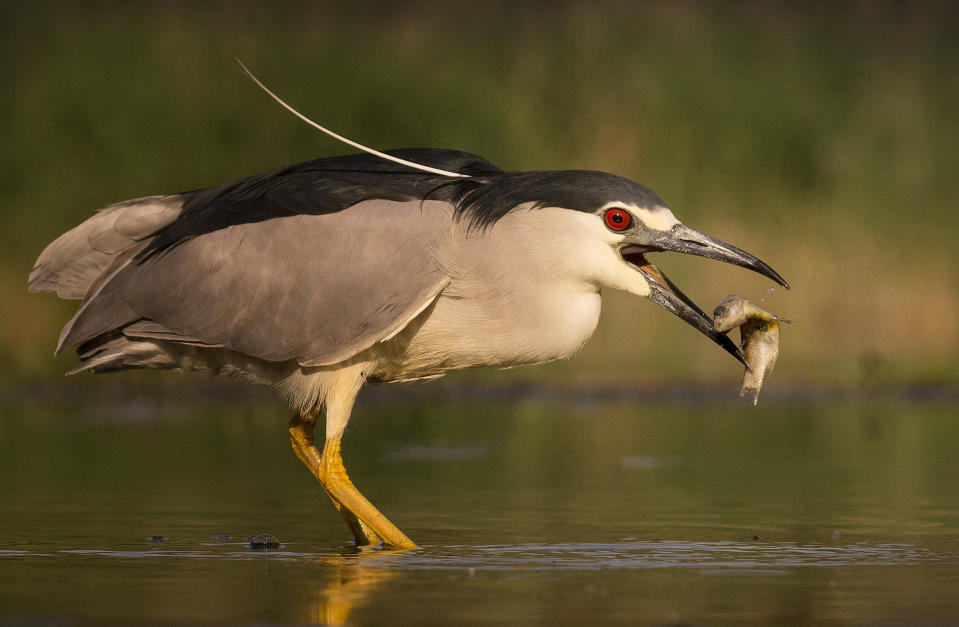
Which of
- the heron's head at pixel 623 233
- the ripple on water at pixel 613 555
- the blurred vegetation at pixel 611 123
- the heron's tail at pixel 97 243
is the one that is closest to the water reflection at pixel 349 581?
the ripple on water at pixel 613 555

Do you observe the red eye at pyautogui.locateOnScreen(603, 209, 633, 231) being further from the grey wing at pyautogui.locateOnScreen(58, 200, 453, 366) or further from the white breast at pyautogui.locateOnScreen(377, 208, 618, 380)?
the grey wing at pyautogui.locateOnScreen(58, 200, 453, 366)

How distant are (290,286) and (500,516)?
145 cm

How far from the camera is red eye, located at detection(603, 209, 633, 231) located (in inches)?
264

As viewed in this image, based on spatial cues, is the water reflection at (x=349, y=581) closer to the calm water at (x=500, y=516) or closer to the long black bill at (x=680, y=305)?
the calm water at (x=500, y=516)

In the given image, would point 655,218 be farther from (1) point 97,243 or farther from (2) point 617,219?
(1) point 97,243

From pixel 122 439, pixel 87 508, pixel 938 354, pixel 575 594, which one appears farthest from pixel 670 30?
pixel 575 594

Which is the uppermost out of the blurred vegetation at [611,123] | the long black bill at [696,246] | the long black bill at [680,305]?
the blurred vegetation at [611,123]

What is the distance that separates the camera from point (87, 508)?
316 inches

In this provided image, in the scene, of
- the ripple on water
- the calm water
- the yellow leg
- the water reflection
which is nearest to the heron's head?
the ripple on water

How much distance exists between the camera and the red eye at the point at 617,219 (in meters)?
6.70

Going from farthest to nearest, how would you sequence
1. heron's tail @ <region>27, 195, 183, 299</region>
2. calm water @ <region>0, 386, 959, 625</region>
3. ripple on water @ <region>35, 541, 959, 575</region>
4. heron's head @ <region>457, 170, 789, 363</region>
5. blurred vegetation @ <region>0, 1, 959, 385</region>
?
1. blurred vegetation @ <region>0, 1, 959, 385</region>
2. heron's tail @ <region>27, 195, 183, 299</region>
3. heron's head @ <region>457, 170, 789, 363</region>
4. ripple on water @ <region>35, 541, 959, 575</region>
5. calm water @ <region>0, 386, 959, 625</region>

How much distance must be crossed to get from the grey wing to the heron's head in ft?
1.29

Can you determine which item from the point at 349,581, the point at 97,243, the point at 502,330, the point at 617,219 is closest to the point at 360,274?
the point at 502,330

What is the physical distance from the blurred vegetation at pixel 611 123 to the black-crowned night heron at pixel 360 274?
28.1ft
